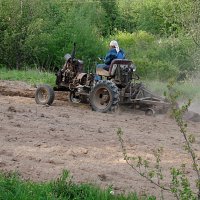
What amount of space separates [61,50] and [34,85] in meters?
9.69

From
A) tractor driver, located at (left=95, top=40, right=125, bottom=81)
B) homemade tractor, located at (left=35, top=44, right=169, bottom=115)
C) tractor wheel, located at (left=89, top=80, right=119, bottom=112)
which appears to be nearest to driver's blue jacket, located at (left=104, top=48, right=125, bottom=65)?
tractor driver, located at (left=95, top=40, right=125, bottom=81)

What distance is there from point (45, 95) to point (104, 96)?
1.55m

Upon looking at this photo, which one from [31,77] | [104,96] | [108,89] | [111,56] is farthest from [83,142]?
[31,77]

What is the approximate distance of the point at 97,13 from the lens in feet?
121

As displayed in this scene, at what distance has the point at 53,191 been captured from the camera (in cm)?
575

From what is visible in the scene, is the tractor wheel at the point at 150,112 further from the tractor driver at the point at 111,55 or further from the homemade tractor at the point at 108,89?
the tractor driver at the point at 111,55

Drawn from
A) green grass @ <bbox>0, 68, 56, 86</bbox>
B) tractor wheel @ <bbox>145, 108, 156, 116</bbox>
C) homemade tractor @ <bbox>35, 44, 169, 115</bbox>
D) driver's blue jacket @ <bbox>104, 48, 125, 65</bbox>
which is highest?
driver's blue jacket @ <bbox>104, 48, 125, 65</bbox>

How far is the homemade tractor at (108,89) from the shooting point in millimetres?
13031

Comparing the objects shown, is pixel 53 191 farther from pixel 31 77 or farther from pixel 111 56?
pixel 31 77

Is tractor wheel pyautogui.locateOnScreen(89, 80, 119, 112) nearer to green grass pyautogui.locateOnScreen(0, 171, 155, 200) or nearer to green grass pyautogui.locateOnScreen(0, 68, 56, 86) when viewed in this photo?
green grass pyautogui.locateOnScreen(0, 68, 56, 86)

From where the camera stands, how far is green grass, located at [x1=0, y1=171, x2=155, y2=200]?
18.1ft

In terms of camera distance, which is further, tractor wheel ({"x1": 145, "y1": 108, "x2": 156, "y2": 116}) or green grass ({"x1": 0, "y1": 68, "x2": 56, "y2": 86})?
green grass ({"x1": 0, "y1": 68, "x2": 56, "y2": 86})

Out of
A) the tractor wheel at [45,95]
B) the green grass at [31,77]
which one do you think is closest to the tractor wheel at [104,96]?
the tractor wheel at [45,95]

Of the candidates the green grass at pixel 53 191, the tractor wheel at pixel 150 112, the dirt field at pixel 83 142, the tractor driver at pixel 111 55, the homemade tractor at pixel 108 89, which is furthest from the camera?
the tractor driver at pixel 111 55
